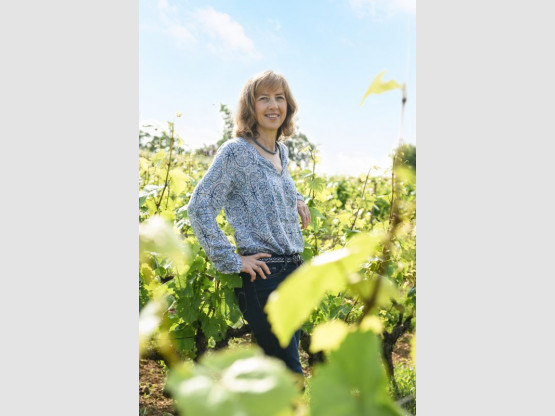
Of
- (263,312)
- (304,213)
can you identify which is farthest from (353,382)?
(304,213)

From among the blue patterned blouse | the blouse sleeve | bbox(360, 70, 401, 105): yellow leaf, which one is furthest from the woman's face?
bbox(360, 70, 401, 105): yellow leaf

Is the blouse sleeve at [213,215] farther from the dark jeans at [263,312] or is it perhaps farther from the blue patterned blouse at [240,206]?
the dark jeans at [263,312]

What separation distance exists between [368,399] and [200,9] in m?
1.64

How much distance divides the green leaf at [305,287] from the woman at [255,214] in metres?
1.43

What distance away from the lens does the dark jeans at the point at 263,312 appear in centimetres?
Result: 176

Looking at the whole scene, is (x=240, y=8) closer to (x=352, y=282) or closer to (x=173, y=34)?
(x=173, y=34)

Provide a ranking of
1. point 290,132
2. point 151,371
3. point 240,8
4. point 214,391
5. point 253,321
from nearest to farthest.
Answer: point 214,391 < point 240,8 < point 253,321 < point 290,132 < point 151,371

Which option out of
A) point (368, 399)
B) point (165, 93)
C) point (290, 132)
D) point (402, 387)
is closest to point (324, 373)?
point (368, 399)

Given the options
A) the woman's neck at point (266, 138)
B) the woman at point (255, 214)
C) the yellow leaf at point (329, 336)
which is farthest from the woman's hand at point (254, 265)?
the yellow leaf at point (329, 336)

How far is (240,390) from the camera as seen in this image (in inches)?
10.2

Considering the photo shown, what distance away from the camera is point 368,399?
305 millimetres

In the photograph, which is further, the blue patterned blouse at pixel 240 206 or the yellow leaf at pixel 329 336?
the blue patterned blouse at pixel 240 206

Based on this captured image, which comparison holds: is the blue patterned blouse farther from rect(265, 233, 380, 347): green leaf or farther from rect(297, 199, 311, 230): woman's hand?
rect(265, 233, 380, 347): green leaf

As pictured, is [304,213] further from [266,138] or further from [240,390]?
A: [240,390]
